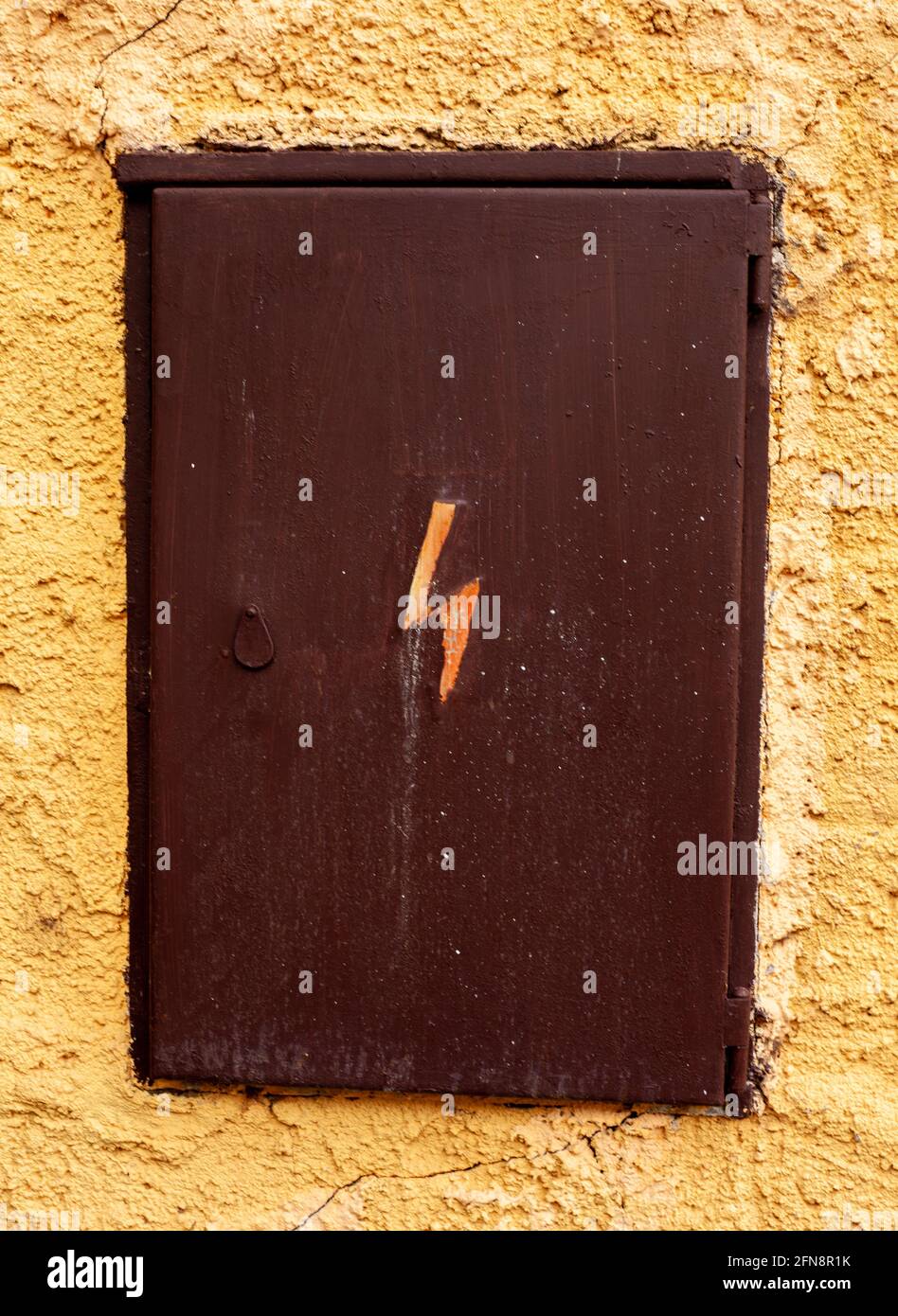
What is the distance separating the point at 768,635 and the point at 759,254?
1.86ft

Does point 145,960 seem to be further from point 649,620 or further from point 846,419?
point 846,419

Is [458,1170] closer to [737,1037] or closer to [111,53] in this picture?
[737,1037]

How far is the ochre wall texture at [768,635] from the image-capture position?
4.43 ft

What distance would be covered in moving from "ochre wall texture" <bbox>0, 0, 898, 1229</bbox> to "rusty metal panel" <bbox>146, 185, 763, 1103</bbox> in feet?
0.43

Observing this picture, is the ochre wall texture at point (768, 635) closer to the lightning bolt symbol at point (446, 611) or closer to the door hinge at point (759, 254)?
the door hinge at point (759, 254)

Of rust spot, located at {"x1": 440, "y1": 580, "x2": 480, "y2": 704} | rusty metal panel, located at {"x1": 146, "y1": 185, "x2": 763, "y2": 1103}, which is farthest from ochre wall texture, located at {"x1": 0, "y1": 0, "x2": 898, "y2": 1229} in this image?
rust spot, located at {"x1": 440, "y1": 580, "x2": 480, "y2": 704}

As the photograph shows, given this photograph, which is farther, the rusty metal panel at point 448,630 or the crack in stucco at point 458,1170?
the crack in stucco at point 458,1170

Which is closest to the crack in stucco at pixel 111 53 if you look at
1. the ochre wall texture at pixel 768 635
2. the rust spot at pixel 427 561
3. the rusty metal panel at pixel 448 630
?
the ochre wall texture at pixel 768 635

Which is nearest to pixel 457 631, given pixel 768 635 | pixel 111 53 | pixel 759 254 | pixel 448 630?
pixel 448 630

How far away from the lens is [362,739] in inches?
52.5

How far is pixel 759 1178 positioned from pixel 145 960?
1.03 metres

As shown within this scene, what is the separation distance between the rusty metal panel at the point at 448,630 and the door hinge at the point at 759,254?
2cm

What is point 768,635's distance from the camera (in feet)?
4.56

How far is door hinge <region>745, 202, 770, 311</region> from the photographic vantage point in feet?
4.27
